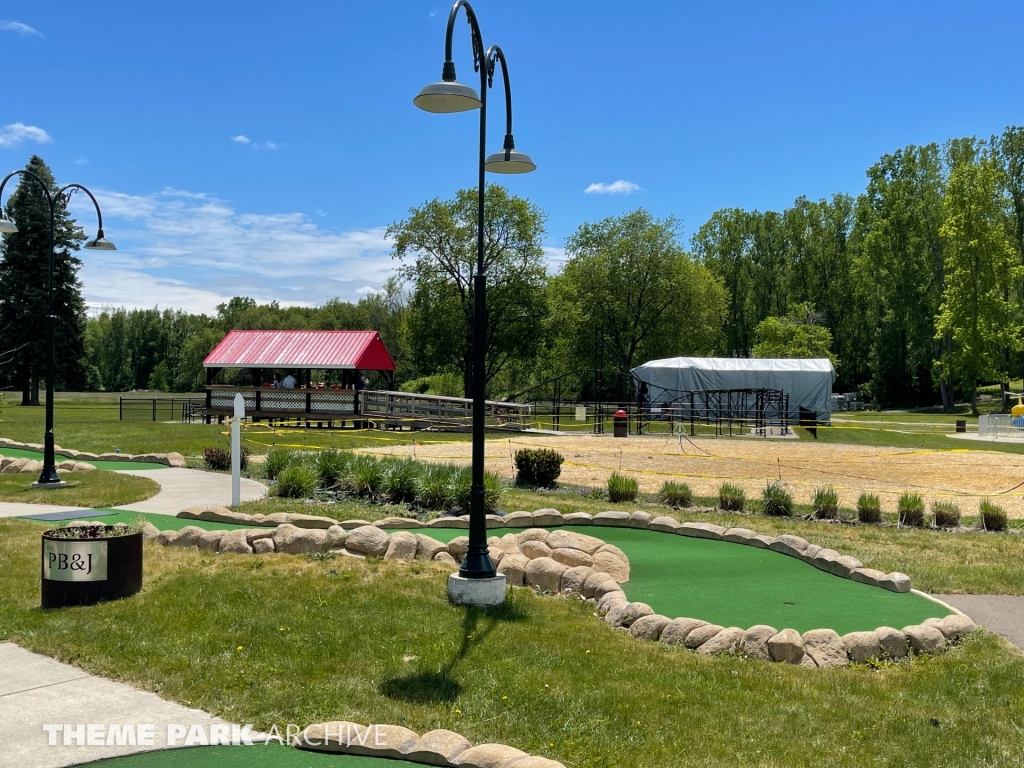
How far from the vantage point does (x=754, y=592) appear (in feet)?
26.0

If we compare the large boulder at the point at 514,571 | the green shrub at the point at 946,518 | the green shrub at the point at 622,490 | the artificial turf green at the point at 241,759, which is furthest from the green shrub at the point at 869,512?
the artificial turf green at the point at 241,759

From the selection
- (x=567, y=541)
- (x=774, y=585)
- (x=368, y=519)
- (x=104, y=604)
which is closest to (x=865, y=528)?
(x=774, y=585)

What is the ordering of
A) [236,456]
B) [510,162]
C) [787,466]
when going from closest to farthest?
[510,162], [236,456], [787,466]

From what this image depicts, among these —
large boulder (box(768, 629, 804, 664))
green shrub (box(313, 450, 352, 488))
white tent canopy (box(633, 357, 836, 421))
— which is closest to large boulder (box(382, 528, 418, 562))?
large boulder (box(768, 629, 804, 664))

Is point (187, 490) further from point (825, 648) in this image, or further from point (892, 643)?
point (892, 643)

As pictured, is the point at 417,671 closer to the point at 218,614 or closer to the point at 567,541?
the point at 218,614

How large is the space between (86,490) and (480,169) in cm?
1001

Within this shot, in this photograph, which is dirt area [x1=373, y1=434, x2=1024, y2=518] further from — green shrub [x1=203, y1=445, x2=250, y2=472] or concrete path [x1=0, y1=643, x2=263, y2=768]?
concrete path [x1=0, y1=643, x2=263, y2=768]

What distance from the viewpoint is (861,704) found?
5.14 m

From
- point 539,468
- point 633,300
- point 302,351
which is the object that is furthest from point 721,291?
point 539,468

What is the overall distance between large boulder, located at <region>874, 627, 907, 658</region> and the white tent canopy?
33066 mm

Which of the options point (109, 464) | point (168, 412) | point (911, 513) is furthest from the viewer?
point (168, 412)

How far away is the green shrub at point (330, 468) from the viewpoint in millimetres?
14297

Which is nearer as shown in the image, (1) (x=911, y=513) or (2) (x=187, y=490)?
(1) (x=911, y=513)
